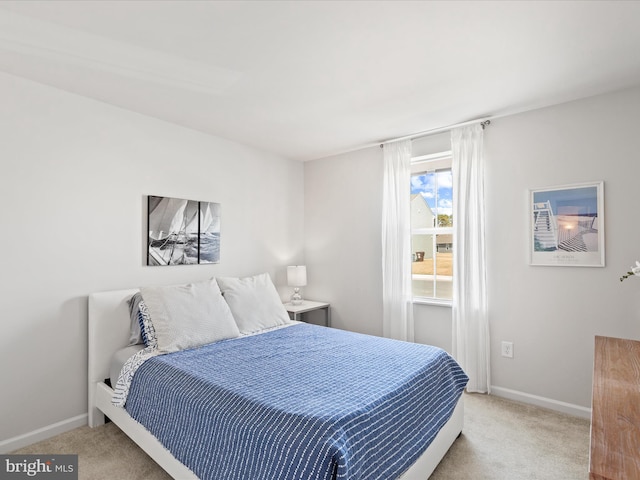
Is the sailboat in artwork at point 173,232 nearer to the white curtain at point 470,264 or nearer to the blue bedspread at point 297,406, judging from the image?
the blue bedspread at point 297,406

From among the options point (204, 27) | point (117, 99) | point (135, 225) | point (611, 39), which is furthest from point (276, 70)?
point (611, 39)

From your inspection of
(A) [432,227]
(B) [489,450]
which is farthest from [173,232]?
(B) [489,450]

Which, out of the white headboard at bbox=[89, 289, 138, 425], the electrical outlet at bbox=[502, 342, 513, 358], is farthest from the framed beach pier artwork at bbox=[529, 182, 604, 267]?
the white headboard at bbox=[89, 289, 138, 425]

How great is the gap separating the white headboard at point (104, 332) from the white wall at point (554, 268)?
2.75m

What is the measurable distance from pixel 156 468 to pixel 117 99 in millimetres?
2633

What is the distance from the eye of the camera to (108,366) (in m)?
2.67

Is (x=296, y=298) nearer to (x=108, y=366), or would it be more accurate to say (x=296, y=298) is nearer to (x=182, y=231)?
(x=182, y=231)

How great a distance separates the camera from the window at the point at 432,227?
359cm

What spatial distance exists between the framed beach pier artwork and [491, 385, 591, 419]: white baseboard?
1119 mm

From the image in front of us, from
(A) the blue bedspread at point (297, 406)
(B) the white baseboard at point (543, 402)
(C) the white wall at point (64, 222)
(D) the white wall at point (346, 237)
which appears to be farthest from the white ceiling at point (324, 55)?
(B) the white baseboard at point (543, 402)

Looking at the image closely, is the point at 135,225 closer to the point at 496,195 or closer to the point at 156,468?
the point at 156,468

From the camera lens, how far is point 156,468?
2.10 m

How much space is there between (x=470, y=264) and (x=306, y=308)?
1812 mm

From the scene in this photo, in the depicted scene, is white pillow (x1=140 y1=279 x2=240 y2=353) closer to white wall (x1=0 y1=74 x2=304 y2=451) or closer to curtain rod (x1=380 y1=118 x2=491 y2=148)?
white wall (x1=0 y1=74 x2=304 y2=451)
